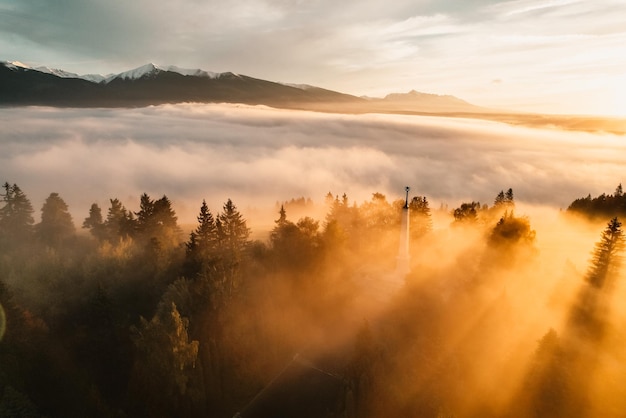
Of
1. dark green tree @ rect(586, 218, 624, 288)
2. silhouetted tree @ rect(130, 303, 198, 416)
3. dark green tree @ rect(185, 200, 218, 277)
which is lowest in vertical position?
silhouetted tree @ rect(130, 303, 198, 416)

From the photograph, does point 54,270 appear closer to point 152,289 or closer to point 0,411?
point 152,289

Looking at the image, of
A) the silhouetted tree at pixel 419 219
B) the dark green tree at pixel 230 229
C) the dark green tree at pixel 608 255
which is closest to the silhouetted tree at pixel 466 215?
the silhouetted tree at pixel 419 219

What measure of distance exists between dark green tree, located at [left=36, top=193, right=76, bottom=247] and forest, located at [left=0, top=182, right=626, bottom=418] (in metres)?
6.40

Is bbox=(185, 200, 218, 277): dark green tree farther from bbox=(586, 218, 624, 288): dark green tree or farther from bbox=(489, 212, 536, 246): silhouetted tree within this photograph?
bbox=(586, 218, 624, 288): dark green tree

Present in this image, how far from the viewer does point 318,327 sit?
44.3m

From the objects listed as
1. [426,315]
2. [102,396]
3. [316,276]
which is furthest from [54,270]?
[426,315]

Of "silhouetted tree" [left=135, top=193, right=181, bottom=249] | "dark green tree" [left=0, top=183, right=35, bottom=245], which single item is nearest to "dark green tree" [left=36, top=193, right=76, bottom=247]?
"dark green tree" [left=0, top=183, right=35, bottom=245]

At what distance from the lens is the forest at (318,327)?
1238 inches

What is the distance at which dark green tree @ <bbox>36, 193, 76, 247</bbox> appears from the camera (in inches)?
2576

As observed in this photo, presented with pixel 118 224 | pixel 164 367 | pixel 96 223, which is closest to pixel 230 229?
pixel 164 367

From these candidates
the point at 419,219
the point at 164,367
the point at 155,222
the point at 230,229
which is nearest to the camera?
the point at 164,367

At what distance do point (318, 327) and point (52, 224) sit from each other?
51390 millimetres

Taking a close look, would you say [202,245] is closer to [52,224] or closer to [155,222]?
[155,222]

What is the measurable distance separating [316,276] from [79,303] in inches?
1144
